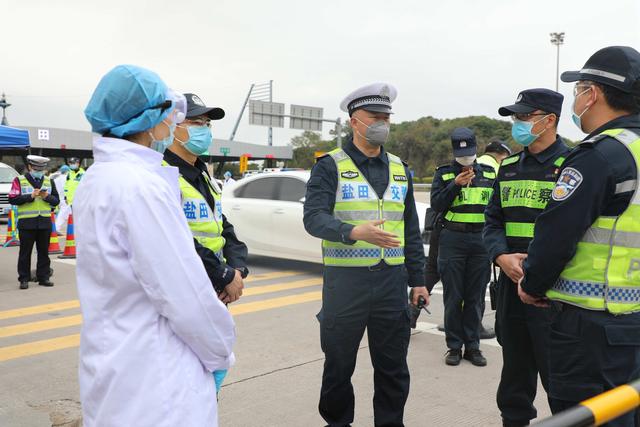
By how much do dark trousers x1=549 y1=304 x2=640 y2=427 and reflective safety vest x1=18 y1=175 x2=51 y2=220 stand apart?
7909 mm

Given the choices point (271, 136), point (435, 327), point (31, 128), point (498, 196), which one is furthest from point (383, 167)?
point (271, 136)

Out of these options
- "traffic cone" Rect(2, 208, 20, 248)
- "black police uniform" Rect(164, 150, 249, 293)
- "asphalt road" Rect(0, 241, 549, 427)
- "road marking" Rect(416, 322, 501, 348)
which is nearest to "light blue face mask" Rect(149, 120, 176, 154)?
"black police uniform" Rect(164, 150, 249, 293)

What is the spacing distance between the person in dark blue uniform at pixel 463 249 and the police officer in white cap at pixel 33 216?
236 inches

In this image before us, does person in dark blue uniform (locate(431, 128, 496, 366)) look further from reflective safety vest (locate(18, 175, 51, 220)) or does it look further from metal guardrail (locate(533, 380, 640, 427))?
reflective safety vest (locate(18, 175, 51, 220))

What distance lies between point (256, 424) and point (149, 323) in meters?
2.33

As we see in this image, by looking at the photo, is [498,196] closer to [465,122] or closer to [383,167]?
[383,167]

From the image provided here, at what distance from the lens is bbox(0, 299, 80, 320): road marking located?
6805 mm

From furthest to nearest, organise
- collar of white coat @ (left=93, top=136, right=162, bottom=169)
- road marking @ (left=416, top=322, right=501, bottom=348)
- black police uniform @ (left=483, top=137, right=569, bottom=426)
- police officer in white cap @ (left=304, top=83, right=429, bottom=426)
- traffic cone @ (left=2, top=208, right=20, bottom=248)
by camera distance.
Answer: traffic cone @ (left=2, top=208, right=20, bottom=248)
road marking @ (left=416, top=322, right=501, bottom=348)
police officer in white cap @ (left=304, top=83, right=429, bottom=426)
black police uniform @ (left=483, top=137, right=569, bottom=426)
collar of white coat @ (left=93, top=136, right=162, bottom=169)

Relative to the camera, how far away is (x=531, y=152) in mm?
3562

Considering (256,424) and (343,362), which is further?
(256,424)

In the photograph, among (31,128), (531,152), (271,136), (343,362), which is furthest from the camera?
(271,136)

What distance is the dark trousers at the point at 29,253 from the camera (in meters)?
8.32

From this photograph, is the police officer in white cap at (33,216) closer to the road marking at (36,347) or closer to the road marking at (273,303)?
the road marking at (36,347)

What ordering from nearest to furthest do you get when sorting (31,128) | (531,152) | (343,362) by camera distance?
1. (343,362)
2. (531,152)
3. (31,128)
